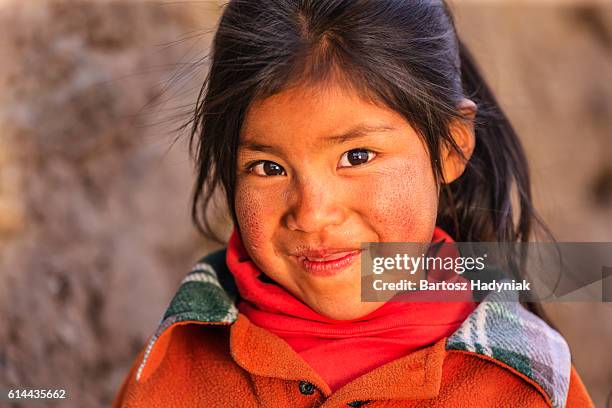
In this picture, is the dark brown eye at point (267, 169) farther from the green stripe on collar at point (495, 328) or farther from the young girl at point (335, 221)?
the green stripe on collar at point (495, 328)

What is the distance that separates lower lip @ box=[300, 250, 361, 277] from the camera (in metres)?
1.31

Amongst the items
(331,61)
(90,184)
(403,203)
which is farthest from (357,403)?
(90,184)

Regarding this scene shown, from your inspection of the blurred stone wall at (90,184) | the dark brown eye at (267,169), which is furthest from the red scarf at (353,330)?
the blurred stone wall at (90,184)

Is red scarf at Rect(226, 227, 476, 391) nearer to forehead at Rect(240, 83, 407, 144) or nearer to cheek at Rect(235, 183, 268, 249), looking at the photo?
cheek at Rect(235, 183, 268, 249)

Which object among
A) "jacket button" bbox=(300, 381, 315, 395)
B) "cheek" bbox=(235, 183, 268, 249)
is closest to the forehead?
"cheek" bbox=(235, 183, 268, 249)

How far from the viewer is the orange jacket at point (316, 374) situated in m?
1.30

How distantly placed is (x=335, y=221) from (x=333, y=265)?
0.28ft

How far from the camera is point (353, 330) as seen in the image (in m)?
1.37

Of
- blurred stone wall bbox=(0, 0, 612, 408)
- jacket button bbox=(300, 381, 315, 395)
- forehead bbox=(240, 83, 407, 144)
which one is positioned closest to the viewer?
forehead bbox=(240, 83, 407, 144)

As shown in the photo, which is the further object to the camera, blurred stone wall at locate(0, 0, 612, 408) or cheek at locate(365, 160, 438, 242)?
blurred stone wall at locate(0, 0, 612, 408)

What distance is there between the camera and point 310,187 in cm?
124

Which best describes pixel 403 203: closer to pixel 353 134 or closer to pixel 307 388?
pixel 353 134

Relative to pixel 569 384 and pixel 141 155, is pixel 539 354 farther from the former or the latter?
pixel 141 155

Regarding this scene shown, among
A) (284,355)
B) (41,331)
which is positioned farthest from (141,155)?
(284,355)
